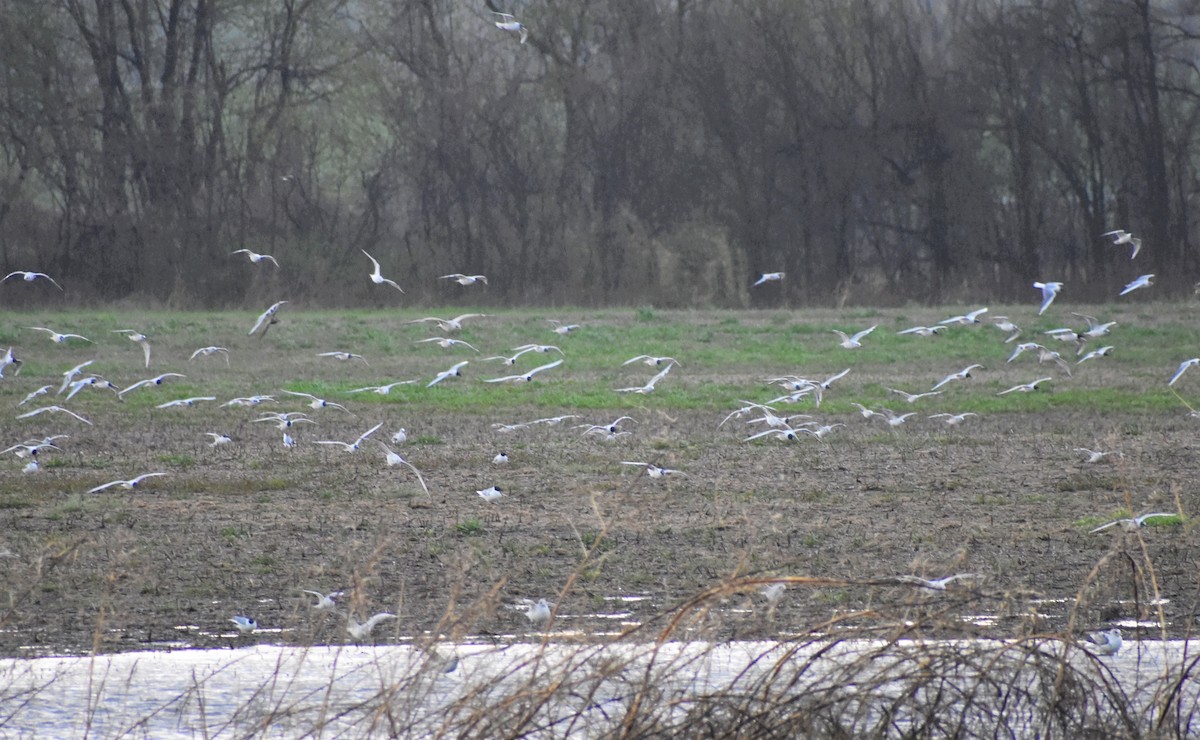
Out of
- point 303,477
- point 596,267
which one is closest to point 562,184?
point 596,267

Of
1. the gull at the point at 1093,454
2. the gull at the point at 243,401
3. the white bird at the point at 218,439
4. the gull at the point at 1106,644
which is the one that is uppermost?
the gull at the point at 243,401

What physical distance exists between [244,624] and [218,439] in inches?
262

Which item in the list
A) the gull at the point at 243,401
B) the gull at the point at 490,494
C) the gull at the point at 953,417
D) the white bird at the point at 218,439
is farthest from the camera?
the gull at the point at 953,417

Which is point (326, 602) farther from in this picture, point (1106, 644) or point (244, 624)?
point (1106, 644)

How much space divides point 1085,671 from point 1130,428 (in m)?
9.93

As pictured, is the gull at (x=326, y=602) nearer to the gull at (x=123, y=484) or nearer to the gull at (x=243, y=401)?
the gull at (x=123, y=484)

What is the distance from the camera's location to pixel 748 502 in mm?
11109

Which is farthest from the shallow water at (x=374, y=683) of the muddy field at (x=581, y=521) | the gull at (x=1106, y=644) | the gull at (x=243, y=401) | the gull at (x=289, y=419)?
the gull at (x=243, y=401)

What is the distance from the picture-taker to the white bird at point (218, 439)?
13656 mm

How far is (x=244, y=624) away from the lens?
23.8ft

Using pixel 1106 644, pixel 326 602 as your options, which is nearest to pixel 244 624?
pixel 326 602

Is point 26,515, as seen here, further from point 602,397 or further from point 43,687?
point 602,397

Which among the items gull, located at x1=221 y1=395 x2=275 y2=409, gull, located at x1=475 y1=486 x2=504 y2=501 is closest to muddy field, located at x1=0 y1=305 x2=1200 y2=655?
gull, located at x1=475 y1=486 x2=504 y2=501

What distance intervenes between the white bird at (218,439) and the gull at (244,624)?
645 centimetres
